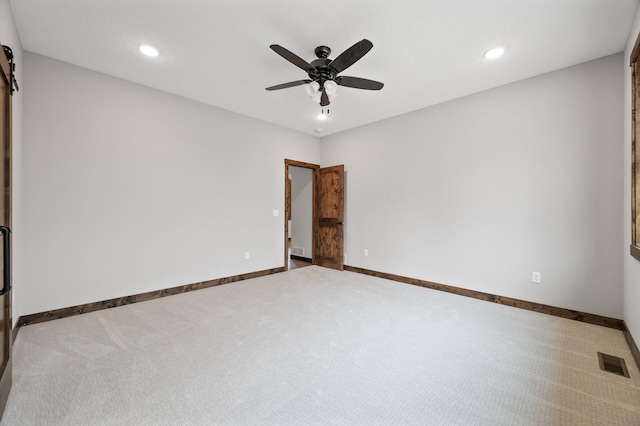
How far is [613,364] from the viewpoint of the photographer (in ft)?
6.80

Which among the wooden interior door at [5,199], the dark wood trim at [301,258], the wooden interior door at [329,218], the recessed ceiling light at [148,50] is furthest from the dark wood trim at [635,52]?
the dark wood trim at [301,258]

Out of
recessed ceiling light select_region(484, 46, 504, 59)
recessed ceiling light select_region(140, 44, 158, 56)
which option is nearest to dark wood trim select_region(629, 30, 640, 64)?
recessed ceiling light select_region(484, 46, 504, 59)

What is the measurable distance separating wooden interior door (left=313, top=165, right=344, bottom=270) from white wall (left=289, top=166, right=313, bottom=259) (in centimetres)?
28

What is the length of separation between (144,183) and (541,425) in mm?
4209

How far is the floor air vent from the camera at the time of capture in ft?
6.49

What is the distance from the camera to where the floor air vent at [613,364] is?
198 cm

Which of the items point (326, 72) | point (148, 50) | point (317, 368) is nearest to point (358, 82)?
point (326, 72)

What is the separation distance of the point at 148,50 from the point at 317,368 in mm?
3237

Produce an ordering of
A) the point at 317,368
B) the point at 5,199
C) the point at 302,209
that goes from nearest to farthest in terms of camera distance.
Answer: the point at 5,199 < the point at 317,368 < the point at 302,209

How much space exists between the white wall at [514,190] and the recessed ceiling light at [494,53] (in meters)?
0.82

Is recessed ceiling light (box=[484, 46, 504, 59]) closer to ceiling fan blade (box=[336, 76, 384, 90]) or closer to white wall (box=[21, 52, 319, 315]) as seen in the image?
ceiling fan blade (box=[336, 76, 384, 90])

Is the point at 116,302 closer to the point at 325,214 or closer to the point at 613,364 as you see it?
the point at 325,214

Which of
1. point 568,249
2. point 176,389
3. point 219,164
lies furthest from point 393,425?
point 219,164

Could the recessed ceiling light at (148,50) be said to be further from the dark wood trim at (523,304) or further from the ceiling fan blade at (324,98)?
the dark wood trim at (523,304)
